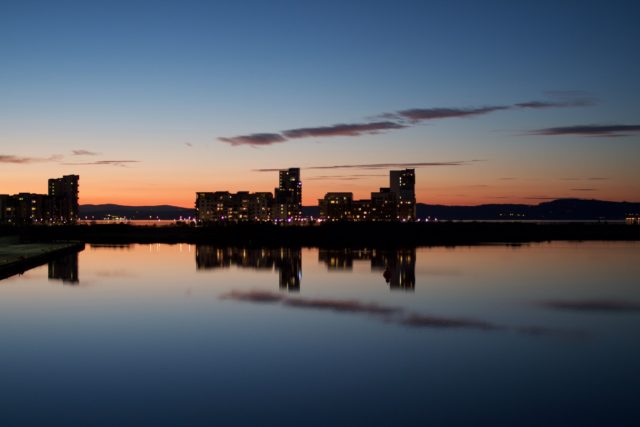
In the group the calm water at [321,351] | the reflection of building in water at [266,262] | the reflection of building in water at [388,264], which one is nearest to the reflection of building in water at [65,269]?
the calm water at [321,351]

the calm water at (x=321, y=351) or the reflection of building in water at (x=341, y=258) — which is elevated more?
the reflection of building in water at (x=341, y=258)

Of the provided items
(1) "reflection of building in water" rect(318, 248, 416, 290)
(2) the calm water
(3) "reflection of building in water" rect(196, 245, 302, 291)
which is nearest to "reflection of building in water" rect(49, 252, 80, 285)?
(2) the calm water

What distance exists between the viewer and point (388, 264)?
5734 centimetres

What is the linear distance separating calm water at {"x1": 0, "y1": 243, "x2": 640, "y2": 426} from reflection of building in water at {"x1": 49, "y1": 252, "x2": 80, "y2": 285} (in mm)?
1569

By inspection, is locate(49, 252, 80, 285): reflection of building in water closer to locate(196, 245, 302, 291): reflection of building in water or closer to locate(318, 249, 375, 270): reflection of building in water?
locate(196, 245, 302, 291): reflection of building in water

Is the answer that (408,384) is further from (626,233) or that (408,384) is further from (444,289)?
(626,233)

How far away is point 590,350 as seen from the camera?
22.2 meters

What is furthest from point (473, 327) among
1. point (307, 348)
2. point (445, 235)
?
point (445, 235)

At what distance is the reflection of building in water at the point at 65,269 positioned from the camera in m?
46.6

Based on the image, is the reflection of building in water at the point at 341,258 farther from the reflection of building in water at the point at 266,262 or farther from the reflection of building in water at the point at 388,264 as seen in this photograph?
the reflection of building in water at the point at 266,262

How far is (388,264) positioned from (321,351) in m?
35.9

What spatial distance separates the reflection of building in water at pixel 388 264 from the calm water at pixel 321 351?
564mm

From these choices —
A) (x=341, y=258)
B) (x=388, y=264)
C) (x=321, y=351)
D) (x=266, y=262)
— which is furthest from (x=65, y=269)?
(x=321, y=351)

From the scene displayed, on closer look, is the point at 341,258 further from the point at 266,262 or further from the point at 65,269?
the point at 65,269
